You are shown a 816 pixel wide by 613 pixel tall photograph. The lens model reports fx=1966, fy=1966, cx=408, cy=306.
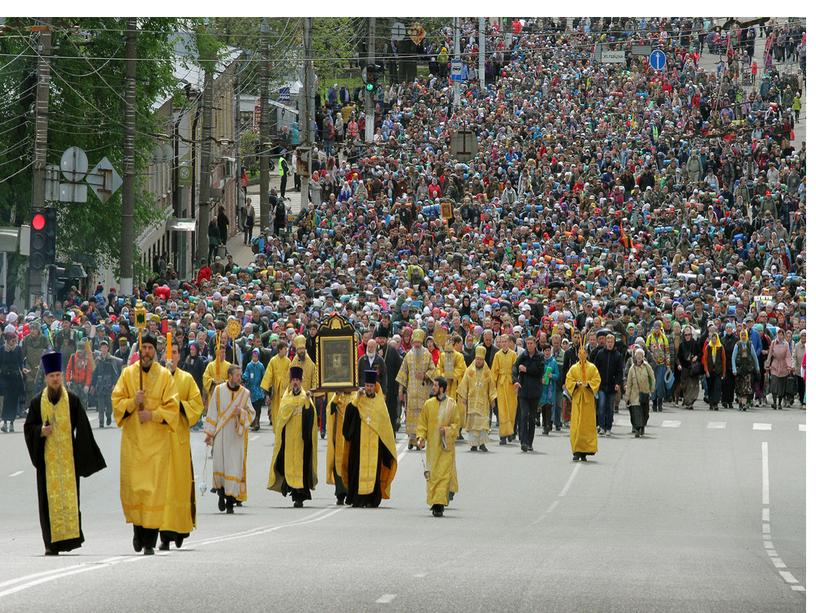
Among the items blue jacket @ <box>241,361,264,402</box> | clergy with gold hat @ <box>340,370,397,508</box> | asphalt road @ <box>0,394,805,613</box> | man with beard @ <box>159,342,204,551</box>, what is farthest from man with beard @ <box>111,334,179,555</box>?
blue jacket @ <box>241,361,264,402</box>

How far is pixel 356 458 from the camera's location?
774 inches

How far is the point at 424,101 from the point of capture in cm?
4234

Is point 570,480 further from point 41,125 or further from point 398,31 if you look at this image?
point 398,31

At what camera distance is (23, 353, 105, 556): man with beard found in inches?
556

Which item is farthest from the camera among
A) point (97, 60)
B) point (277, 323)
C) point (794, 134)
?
point (794, 134)

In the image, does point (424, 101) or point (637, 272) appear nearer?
point (637, 272)

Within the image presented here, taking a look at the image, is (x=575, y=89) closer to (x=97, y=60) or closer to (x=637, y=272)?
(x=637, y=272)

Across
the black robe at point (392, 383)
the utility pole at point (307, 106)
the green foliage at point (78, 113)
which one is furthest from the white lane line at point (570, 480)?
the utility pole at point (307, 106)

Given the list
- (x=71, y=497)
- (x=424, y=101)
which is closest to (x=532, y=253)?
(x=424, y=101)

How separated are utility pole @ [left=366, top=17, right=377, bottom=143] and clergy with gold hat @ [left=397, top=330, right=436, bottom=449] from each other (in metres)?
12.2

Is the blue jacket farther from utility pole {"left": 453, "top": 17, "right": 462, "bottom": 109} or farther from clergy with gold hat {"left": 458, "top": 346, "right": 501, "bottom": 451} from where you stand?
utility pole {"left": 453, "top": 17, "right": 462, "bottom": 109}

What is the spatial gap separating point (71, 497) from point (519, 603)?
3.73 metres

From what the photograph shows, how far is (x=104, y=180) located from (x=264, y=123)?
11.3 meters

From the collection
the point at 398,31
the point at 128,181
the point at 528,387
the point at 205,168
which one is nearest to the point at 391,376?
the point at 528,387
